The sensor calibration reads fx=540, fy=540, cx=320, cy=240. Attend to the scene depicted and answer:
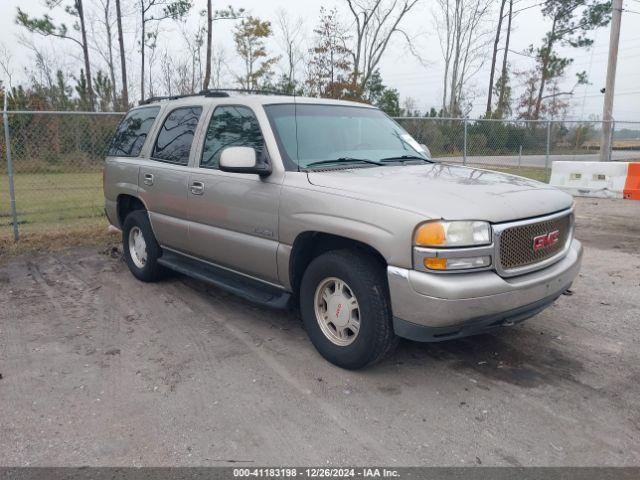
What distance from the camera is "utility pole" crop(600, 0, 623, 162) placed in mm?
14562

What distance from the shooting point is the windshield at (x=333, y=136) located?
417 cm

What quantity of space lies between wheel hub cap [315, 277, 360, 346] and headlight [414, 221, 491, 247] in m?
0.67

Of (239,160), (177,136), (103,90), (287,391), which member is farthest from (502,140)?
(103,90)

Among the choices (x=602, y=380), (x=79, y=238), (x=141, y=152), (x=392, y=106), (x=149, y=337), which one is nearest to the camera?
(x=602, y=380)

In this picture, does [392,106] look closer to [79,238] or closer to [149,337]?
[79,238]

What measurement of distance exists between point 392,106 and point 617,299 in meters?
29.4

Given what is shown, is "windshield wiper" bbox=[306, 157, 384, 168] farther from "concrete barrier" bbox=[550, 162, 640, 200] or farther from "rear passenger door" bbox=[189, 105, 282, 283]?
"concrete barrier" bbox=[550, 162, 640, 200]

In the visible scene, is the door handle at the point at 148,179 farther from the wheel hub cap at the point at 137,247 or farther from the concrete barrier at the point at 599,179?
the concrete barrier at the point at 599,179

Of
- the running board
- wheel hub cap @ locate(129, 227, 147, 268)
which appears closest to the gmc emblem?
the running board

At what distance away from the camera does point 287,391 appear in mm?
3492

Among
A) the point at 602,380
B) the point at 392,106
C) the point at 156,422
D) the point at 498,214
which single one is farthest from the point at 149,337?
the point at 392,106

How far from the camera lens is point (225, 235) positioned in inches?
176

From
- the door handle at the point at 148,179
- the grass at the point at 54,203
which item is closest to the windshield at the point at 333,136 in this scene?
the door handle at the point at 148,179

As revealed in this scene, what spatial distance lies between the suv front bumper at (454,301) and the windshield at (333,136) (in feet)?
4.43
